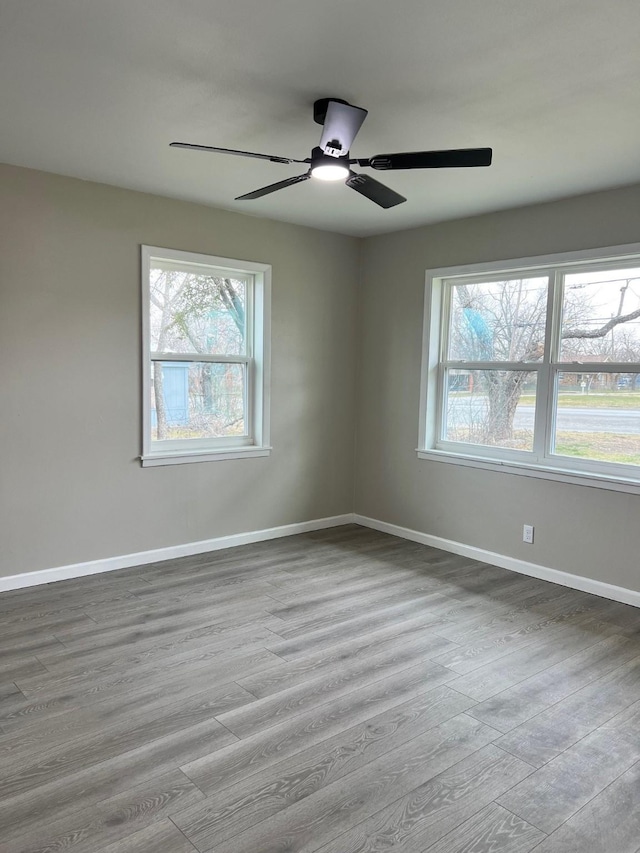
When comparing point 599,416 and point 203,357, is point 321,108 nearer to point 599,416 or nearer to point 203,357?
point 203,357

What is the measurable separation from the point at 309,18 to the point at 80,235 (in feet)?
7.93

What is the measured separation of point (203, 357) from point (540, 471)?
2.59 meters

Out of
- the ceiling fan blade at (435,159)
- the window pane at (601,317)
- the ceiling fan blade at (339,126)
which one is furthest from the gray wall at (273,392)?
the ceiling fan blade at (339,126)

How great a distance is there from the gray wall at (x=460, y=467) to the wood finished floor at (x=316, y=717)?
386 millimetres

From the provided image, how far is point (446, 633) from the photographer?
3.27 metres

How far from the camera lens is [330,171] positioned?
2641 millimetres

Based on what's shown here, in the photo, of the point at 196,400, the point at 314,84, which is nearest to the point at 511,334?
the point at 196,400

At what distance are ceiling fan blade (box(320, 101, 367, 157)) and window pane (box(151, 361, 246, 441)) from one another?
7.58 feet

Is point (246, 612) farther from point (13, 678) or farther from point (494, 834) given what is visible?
point (494, 834)

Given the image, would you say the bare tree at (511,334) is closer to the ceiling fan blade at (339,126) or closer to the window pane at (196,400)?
the window pane at (196,400)

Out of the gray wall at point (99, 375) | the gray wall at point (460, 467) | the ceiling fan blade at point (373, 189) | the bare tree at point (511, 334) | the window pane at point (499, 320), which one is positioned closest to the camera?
the ceiling fan blade at point (373, 189)

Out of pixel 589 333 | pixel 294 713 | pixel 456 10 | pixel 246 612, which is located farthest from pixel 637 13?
pixel 246 612

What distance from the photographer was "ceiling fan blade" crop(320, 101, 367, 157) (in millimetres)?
2361

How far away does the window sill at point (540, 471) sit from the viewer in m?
3.74
